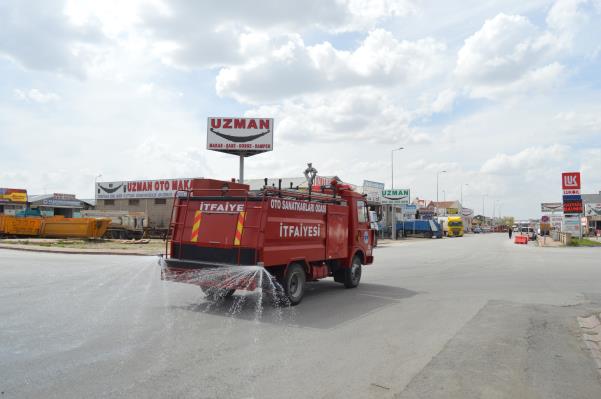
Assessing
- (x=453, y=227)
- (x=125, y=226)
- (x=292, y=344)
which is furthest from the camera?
(x=453, y=227)

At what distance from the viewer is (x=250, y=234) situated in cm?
890

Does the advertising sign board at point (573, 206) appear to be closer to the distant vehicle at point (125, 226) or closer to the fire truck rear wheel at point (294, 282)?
the distant vehicle at point (125, 226)

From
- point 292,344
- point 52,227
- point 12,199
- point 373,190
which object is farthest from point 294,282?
point 12,199

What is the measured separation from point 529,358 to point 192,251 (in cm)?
618

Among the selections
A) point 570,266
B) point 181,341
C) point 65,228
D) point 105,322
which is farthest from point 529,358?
point 65,228

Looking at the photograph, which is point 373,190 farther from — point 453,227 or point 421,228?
point 453,227

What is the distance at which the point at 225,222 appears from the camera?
9289 millimetres

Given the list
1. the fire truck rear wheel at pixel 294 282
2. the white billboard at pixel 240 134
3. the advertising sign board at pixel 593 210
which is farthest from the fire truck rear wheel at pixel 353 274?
the advertising sign board at pixel 593 210

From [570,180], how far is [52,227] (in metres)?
40.0

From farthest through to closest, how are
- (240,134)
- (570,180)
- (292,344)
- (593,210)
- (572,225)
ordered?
1. (593,210)
2. (572,225)
3. (570,180)
4. (240,134)
5. (292,344)

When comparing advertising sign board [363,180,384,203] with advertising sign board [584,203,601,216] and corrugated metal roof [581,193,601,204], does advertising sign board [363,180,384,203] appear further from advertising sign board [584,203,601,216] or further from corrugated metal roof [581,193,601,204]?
corrugated metal roof [581,193,601,204]

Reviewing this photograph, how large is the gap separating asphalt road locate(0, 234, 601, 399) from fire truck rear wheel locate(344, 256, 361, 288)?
0.36m

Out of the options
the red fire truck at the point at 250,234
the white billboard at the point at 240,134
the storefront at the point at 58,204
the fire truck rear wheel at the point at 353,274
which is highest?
the white billboard at the point at 240,134

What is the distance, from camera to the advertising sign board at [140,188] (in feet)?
160
